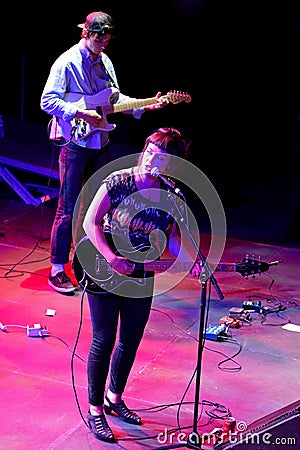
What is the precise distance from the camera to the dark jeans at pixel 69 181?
6254 mm

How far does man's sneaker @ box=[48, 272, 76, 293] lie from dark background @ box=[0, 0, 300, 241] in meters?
3.78

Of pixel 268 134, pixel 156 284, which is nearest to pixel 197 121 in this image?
pixel 268 134

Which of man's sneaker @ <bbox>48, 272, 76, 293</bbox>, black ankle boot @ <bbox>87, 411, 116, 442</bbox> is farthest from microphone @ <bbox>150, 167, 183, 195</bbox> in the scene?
man's sneaker @ <bbox>48, 272, 76, 293</bbox>

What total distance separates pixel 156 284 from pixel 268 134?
17.2 feet

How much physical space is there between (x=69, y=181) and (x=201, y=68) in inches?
189

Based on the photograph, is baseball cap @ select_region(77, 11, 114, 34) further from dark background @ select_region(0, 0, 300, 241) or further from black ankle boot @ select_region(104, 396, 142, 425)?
dark background @ select_region(0, 0, 300, 241)

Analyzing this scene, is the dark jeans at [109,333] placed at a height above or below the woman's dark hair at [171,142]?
below

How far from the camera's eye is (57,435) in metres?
4.26

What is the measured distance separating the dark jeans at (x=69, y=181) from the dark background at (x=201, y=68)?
3753 millimetres

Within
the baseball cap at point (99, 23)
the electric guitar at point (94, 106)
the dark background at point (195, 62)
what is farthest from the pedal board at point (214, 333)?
the dark background at point (195, 62)

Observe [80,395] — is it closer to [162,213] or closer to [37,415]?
[37,415]

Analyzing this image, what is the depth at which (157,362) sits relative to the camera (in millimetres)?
5281

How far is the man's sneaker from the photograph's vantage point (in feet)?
21.1

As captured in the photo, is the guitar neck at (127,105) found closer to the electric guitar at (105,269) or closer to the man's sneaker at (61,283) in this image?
the man's sneaker at (61,283)
